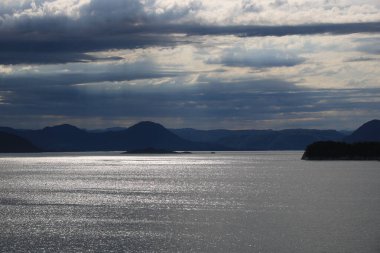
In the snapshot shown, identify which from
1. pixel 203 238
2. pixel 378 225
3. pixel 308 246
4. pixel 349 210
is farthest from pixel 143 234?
pixel 349 210

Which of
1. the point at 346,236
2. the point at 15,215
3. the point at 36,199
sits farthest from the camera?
the point at 36,199

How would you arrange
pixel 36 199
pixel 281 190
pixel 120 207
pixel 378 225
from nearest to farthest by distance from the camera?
pixel 378 225 → pixel 120 207 → pixel 36 199 → pixel 281 190

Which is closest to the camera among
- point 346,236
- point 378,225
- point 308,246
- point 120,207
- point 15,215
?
point 308,246

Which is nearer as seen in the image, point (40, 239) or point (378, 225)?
point (40, 239)

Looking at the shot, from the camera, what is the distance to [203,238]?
7250cm

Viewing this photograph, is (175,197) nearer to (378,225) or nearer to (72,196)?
(72,196)

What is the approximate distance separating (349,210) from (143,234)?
38.9m

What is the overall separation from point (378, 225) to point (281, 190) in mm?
67468

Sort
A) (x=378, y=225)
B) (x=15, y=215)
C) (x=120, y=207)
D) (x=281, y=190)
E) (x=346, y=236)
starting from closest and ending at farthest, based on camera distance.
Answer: (x=346, y=236) < (x=378, y=225) < (x=15, y=215) < (x=120, y=207) < (x=281, y=190)

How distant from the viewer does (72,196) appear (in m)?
138

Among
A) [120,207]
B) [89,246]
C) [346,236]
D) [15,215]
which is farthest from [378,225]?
[15,215]

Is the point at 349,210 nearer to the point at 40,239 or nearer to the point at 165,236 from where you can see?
the point at 165,236

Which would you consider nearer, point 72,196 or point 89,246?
point 89,246

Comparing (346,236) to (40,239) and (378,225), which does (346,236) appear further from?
(40,239)
